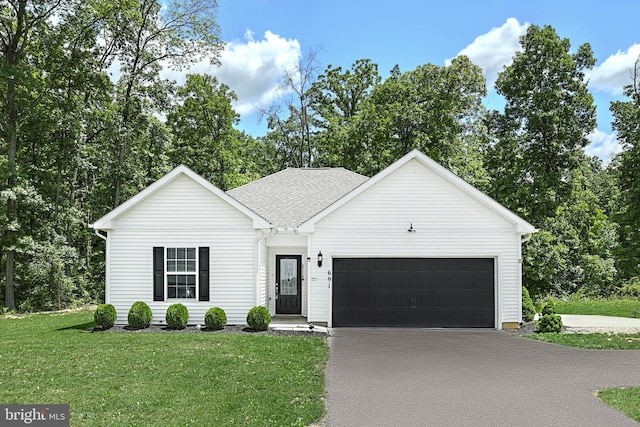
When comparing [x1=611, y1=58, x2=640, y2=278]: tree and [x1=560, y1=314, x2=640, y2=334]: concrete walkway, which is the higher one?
[x1=611, y1=58, x2=640, y2=278]: tree

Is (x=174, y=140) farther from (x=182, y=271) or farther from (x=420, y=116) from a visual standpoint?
(x=182, y=271)

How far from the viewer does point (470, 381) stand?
9734 millimetres

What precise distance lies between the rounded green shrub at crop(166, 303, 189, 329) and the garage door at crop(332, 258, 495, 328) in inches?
172

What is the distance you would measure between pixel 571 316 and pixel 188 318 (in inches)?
532

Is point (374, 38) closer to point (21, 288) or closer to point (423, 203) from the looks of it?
point (423, 203)

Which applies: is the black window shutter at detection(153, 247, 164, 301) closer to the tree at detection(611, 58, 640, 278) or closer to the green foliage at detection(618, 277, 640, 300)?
the tree at detection(611, 58, 640, 278)

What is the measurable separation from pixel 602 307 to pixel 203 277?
54.7 feet

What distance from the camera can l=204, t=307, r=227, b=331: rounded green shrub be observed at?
52.5ft

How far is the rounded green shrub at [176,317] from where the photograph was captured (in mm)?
16016

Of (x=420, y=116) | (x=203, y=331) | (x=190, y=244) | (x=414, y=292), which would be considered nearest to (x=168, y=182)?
(x=190, y=244)

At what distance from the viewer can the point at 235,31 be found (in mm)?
29656

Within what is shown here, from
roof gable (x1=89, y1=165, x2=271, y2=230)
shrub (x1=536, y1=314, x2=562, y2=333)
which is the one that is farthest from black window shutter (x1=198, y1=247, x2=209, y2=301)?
shrub (x1=536, y1=314, x2=562, y2=333)

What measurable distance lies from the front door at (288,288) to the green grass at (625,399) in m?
11.6

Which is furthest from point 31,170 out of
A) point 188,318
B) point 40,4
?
point 188,318
